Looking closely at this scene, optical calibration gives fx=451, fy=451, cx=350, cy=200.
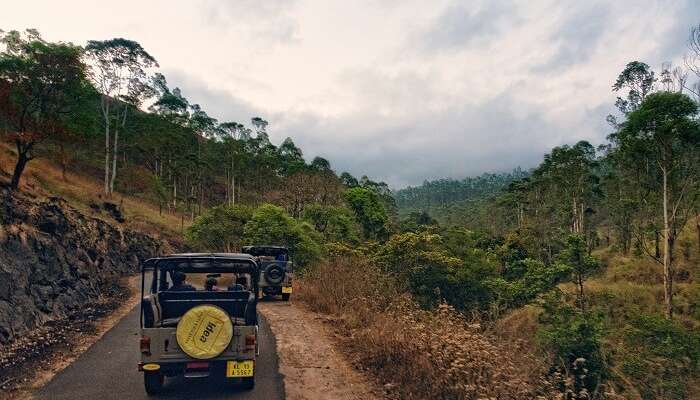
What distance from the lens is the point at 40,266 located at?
13.6 m

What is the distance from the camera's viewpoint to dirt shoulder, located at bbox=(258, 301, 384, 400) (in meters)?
7.40

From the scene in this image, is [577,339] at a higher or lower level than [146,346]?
lower

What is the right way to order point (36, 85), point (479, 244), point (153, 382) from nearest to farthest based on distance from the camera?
point (153, 382) → point (36, 85) → point (479, 244)

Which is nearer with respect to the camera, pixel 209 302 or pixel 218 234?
pixel 209 302

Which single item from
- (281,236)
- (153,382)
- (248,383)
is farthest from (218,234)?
(248,383)

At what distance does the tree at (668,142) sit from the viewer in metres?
23.0

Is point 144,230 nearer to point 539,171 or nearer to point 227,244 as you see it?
point 227,244

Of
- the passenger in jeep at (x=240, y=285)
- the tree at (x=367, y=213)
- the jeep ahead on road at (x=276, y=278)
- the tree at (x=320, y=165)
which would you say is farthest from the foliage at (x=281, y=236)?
the tree at (x=320, y=165)

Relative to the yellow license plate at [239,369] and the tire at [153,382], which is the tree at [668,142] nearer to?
the yellow license plate at [239,369]

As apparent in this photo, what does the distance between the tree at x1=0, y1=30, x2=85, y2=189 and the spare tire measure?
41.9ft

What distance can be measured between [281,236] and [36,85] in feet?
48.1

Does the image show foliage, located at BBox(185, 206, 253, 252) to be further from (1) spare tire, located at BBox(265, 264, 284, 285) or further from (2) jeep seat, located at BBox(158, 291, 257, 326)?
(2) jeep seat, located at BBox(158, 291, 257, 326)

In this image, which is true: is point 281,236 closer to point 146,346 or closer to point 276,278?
point 276,278

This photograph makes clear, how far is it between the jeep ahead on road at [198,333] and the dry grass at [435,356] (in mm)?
2460
